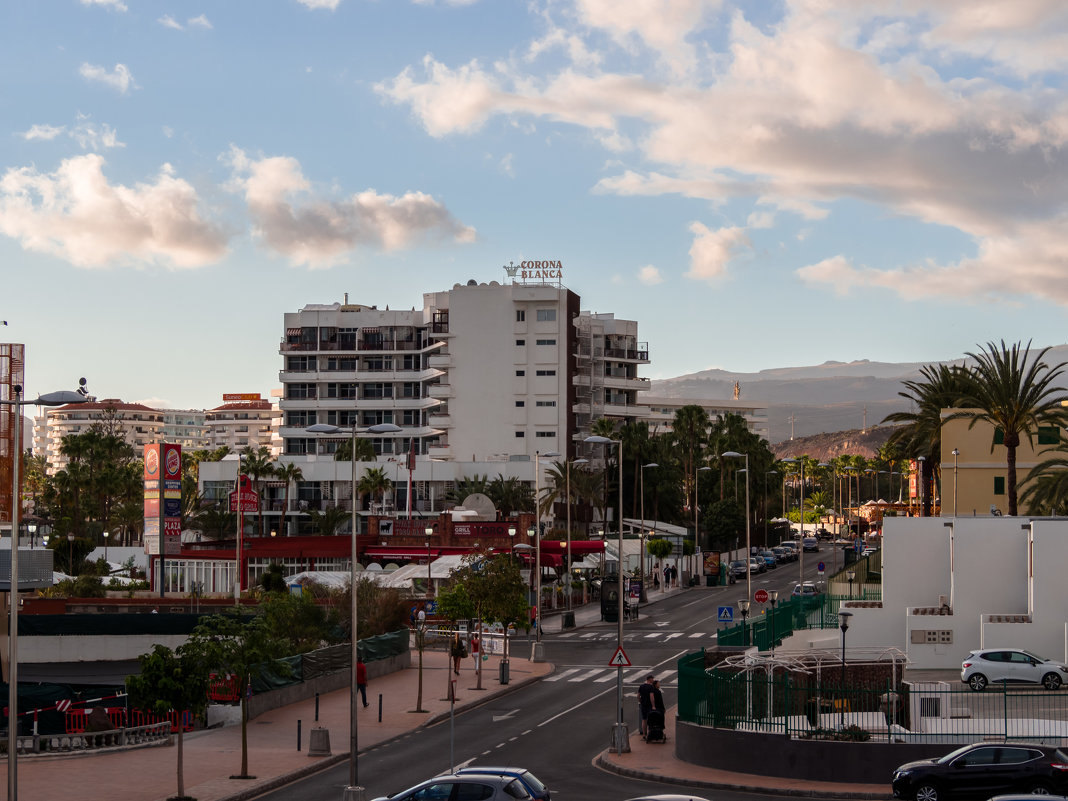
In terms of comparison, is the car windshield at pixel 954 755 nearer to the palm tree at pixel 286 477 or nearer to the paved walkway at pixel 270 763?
the paved walkway at pixel 270 763

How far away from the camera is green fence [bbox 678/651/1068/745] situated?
28.8m

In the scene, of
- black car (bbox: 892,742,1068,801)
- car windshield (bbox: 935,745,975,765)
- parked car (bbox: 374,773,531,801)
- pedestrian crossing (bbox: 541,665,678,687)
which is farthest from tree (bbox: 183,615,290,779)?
pedestrian crossing (bbox: 541,665,678,687)

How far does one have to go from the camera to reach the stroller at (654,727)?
119 ft

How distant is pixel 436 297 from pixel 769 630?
93008 millimetres

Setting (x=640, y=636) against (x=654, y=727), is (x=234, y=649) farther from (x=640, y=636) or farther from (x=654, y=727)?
(x=640, y=636)

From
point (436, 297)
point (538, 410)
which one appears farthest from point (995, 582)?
point (436, 297)

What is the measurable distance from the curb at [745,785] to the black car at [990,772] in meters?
1.41

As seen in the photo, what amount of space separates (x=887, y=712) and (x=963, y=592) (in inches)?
651

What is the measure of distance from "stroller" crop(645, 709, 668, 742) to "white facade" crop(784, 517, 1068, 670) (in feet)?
37.2

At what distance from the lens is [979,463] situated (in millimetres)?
75812

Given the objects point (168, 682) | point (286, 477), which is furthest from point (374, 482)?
point (168, 682)

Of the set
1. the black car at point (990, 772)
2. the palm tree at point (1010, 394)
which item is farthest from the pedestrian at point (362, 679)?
the palm tree at point (1010, 394)

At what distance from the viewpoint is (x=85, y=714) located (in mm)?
36812

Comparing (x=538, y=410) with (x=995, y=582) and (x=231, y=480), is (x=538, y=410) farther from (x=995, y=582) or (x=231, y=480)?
(x=995, y=582)
